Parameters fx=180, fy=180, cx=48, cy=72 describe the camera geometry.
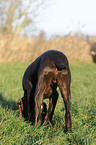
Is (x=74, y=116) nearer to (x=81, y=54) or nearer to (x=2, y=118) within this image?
(x=2, y=118)

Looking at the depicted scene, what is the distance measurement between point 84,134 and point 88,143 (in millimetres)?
331

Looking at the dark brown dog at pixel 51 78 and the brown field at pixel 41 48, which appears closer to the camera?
the dark brown dog at pixel 51 78

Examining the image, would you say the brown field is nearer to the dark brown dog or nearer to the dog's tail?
the dark brown dog

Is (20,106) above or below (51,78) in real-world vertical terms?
below

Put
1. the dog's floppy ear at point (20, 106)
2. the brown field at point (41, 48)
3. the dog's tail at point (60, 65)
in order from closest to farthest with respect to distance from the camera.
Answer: the dog's tail at point (60, 65) < the dog's floppy ear at point (20, 106) < the brown field at point (41, 48)

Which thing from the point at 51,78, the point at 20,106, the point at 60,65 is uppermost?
the point at 60,65

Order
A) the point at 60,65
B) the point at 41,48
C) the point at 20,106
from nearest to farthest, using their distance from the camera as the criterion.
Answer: the point at 60,65, the point at 20,106, the point at 41,48

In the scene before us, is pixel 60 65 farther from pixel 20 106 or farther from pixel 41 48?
pixel 41 48

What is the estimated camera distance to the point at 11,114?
2787 millimetres

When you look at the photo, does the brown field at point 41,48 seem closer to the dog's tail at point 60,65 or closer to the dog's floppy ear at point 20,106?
the dog's floppy ear at point 20,106

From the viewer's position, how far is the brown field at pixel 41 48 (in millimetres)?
13625

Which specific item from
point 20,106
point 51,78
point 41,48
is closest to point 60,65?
point 51,78

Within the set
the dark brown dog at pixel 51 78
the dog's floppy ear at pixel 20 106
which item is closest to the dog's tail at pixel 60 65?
the dark brown dog at pixel 51 78

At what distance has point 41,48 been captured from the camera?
13.8m
